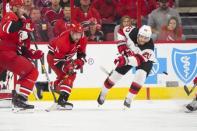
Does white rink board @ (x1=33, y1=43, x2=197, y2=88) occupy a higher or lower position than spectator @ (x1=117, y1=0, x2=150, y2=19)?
lower

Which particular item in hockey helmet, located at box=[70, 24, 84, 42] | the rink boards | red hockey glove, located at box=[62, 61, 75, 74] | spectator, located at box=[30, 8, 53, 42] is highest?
hockey helmet, located at box=[70, 24, 84, 42]

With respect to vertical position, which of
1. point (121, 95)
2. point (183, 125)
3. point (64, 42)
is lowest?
point (121, 95)

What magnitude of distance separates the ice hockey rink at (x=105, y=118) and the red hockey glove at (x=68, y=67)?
15.8 inches

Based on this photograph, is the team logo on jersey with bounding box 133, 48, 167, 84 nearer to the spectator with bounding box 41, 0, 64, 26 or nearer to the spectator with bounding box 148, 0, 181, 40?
the spectator with bounding box 148, 0, 181, 40

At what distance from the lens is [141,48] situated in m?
6.87

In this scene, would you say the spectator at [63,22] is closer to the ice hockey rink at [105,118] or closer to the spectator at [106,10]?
the spectator at [106,10]

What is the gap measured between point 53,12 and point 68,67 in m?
1.54

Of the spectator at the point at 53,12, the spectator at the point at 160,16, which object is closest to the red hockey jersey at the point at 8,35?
the spectator at the point at 53,12

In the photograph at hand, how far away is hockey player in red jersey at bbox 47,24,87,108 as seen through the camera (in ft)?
Result: 21.8

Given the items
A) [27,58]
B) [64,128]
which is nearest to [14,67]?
[27,58]

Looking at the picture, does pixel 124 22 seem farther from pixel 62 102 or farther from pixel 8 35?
pixel 8 35

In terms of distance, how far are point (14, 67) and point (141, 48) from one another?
4.51 feet

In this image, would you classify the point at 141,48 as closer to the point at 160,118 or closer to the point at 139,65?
the point at 139,65

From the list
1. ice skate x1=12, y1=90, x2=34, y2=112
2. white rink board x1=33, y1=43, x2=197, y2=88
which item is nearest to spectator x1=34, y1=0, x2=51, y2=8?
white rink board x1=33, y1=43, x2=197, y2=88
